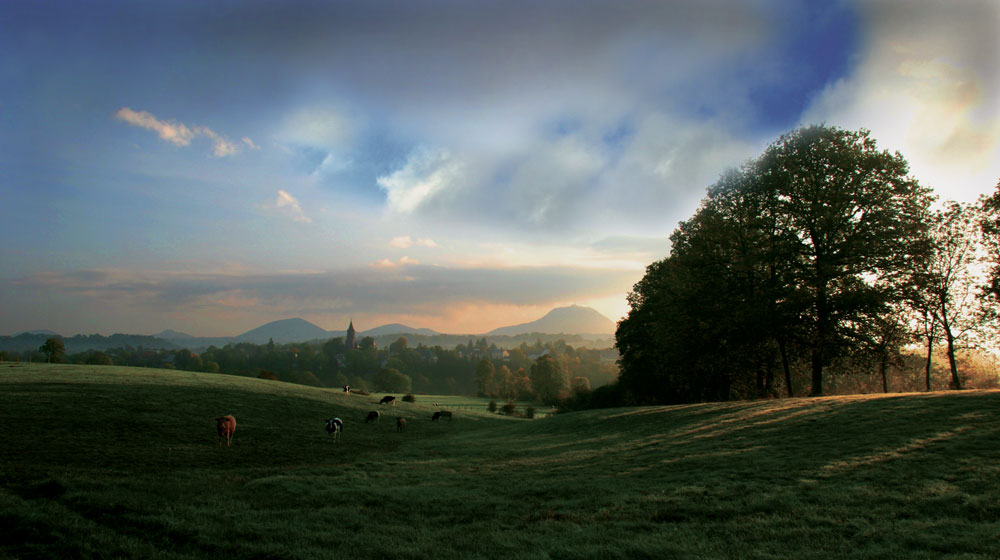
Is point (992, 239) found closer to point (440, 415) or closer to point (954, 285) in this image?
point (954, 285)

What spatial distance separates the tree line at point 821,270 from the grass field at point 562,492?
6.50m

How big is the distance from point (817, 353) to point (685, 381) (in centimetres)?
1267

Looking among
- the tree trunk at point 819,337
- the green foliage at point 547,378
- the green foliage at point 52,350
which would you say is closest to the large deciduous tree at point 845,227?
the tree trunk at point 819,337

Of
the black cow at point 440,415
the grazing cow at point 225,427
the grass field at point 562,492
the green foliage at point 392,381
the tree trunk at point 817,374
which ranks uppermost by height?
the tree trunk at point 817,374

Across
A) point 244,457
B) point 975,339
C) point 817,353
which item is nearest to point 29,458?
point 244,457

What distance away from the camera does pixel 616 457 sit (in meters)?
18.4

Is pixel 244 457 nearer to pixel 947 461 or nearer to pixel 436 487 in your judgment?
pixel 436 487

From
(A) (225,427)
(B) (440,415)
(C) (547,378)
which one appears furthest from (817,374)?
(C) (547,378)

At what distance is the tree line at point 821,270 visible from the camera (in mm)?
27156

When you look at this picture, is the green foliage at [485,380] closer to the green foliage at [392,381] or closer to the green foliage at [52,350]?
the green foliage at [392,381]

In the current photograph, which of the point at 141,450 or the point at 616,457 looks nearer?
the point at 616,457

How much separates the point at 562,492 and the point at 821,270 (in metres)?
23.1

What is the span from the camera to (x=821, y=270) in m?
26.8

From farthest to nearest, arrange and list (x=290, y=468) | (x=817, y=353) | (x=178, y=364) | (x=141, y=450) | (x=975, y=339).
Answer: (x=178, y=364)
(x=975, y=339)
(x=817, y=353)
(x=141, y=450)
(x=290, y=468)
